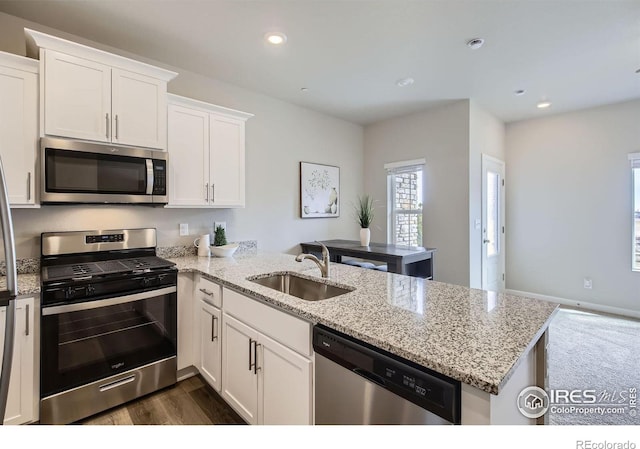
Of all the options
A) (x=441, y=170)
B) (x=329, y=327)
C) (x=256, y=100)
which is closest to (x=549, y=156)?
(x=441, y=170)

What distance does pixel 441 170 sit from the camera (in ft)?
13.1

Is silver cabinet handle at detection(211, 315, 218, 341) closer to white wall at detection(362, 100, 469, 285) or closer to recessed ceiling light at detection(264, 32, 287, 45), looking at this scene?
recessed ceiling light at detection(264, 32, 287, 45)

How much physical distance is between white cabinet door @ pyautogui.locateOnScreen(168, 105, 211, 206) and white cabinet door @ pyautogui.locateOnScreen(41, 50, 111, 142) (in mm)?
481

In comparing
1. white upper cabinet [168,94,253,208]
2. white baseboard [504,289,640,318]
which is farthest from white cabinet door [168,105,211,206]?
white baseboard [504,289,640,318]

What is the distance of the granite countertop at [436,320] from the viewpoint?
35.1 inches

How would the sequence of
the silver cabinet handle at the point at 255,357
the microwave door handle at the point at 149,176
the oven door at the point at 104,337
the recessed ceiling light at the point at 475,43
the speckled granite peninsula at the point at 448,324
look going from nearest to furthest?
the speckled granite peninsula at the point at 448,324, the silver cabinet handle at the point at 255,357, the oven door at the point at 104,337, the microwave door handle at the point at 149,176, the recessed ceiling light at the point at 475,43

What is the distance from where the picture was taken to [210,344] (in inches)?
83.7

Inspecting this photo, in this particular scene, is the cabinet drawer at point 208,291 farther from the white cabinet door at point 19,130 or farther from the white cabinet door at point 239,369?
the white cabinet door at point 19,130

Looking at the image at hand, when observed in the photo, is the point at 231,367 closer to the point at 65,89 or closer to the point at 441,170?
the point at 65,89

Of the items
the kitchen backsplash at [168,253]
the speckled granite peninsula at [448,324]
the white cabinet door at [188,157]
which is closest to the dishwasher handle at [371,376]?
the speckled granite peninsula at [448,324]

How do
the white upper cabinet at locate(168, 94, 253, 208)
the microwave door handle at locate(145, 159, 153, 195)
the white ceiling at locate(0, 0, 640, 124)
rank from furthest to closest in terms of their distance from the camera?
the white upper cabinet at locate(168, 94, 253, 208) → the microwave door handle at locate(145, 159, 153, 195) → the white ceiling at locate(0, 0, 640, 124)

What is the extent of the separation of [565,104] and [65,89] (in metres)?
5.25

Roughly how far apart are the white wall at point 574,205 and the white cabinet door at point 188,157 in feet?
14.7

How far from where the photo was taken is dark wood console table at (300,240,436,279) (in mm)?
3064
